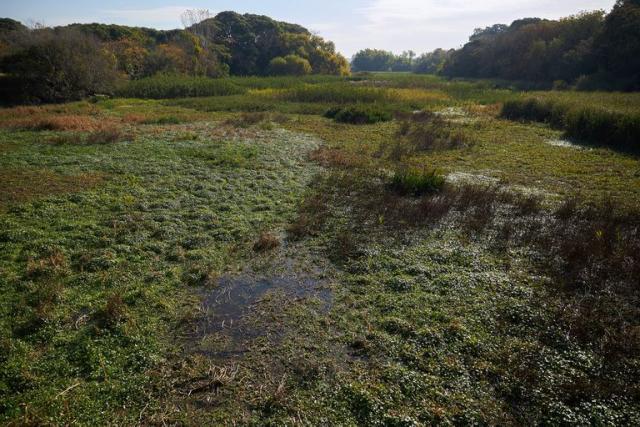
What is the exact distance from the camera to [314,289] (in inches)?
336

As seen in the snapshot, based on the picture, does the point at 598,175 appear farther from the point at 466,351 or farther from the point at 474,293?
the point at 466,351

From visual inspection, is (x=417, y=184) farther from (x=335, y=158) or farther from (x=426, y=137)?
(x=426, y=137)

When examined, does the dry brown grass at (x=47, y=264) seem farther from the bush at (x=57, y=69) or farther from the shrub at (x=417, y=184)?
the bush at (x=57, y=69)

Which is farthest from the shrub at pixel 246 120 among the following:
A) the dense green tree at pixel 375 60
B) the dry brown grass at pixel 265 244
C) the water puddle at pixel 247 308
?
the dense green tree at pixel 375 60

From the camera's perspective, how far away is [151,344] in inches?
261

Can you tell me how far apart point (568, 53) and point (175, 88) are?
45.8 meters

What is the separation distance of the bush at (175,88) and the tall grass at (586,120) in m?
30.7

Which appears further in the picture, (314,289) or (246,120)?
(246,120)

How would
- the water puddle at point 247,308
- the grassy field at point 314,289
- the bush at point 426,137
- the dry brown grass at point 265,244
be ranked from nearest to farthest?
the grassy field at point 314,289 → the water puddle at point 247,308 → the dry brown grass at point 265,244 → the bush at point 426,137

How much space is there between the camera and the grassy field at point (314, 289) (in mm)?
5645

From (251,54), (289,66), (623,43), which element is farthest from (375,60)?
(623,43)

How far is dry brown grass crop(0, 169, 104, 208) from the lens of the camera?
11758mm

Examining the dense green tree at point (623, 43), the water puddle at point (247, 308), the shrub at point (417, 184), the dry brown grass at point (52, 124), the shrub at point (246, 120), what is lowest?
the water puddle at point (247, 308)

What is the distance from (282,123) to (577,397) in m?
24.5
